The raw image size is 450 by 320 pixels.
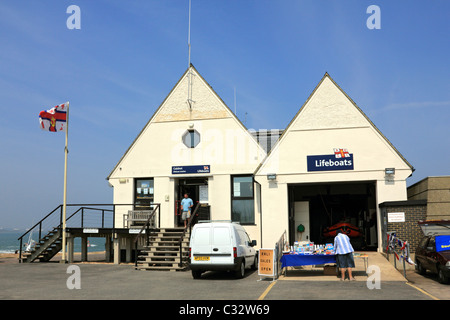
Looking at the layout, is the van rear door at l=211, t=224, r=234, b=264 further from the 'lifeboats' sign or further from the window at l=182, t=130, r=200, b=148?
the window at l=182, t=130, r=200, b=148

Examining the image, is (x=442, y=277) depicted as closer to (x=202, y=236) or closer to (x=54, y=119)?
(x=202, y=236)

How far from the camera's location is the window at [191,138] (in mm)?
22922

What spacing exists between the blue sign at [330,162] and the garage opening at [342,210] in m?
3.58

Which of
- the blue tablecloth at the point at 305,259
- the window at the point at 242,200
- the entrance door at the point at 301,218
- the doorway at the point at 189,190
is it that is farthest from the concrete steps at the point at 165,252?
the entrance door at the point at 301,218

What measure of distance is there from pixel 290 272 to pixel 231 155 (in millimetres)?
7768

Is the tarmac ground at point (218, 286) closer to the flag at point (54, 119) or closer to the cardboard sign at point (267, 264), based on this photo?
the cardboard sign at point (267, 264)

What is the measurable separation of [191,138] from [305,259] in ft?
33.7

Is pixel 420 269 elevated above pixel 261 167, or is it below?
below

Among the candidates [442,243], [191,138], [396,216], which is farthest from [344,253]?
[191,138]

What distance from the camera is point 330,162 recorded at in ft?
65.1

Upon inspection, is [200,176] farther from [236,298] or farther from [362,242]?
[236,298]

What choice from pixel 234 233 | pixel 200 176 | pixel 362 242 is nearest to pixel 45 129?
pixel 200 176

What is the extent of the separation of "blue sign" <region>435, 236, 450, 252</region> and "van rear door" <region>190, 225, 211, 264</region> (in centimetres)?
721

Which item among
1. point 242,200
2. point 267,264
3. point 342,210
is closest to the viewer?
point 267,264
